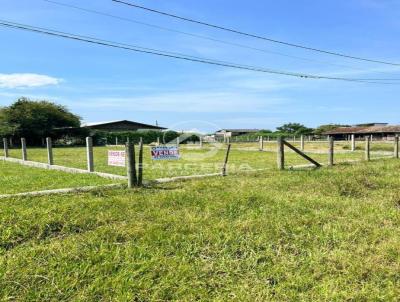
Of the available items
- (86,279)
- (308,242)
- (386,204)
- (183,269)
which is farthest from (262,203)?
(86,279)

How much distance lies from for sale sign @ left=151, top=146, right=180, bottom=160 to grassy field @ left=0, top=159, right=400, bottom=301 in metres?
2.07

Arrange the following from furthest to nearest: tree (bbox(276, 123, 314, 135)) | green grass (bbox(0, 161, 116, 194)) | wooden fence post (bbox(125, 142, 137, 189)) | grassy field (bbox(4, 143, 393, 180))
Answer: tree (bbox(276, 123, 314, 135)) < grassy field (bbox(4, 143, 393, 180)) < green grass (bbox(0, 161, 116, 194)) < wooden fence post (bbox(125, 142, 137, 189))

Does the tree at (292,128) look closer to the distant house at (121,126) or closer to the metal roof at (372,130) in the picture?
the metal roof at (372,130)

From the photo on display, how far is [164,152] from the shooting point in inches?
357

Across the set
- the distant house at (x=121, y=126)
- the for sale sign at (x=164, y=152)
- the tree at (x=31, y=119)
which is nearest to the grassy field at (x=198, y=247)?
the for sale sign at (x=164, y=152)

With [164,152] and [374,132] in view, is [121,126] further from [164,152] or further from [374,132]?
[164,152]

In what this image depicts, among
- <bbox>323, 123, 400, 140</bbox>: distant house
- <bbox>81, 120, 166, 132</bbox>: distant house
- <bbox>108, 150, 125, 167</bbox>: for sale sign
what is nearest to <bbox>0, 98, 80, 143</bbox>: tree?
<bbox>81, 120, 166, 132</bbox>: distant house

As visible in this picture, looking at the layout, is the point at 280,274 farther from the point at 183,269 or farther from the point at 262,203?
the point at 262,203

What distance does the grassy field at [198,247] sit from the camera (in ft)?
11.6

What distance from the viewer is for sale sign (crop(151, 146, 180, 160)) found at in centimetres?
895

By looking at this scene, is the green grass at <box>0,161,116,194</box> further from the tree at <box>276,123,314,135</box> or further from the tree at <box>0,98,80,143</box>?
the tree at <box>276,123,314,135</box>

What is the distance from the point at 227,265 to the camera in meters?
4.05

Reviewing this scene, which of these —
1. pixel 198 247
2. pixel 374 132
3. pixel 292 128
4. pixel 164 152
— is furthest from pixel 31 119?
pixel 292 128

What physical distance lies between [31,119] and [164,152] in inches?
1494
